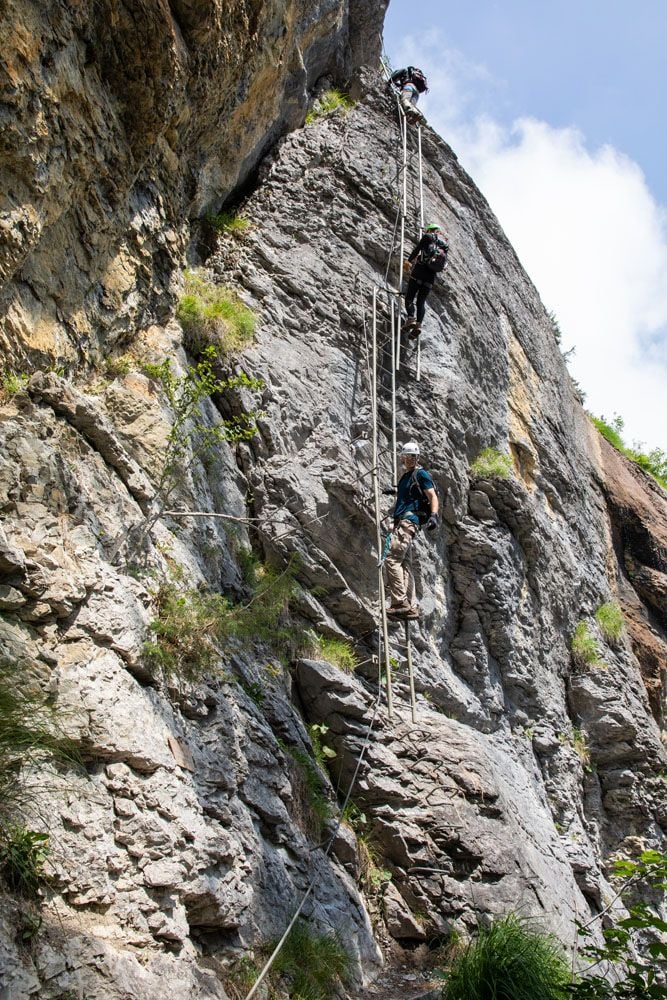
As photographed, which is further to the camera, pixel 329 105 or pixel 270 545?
pixel 329 105

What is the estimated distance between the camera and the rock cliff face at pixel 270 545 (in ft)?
15.1

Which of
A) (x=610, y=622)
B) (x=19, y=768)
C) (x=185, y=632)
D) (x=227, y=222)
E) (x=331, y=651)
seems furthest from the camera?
(x=610, y=622)

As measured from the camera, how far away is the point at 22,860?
3.70 m

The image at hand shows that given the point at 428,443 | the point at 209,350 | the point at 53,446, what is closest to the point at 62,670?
the point at 53,446

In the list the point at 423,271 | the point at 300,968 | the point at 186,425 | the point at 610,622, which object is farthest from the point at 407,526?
the point at 610,622

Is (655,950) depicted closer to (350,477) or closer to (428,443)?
(350,477)

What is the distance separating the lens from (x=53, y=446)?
5.36 metres

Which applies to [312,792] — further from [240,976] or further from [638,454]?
[638,454]

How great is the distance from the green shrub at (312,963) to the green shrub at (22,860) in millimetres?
1768

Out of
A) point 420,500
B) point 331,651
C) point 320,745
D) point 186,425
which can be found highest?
point 420,500

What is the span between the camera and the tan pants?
857 cm

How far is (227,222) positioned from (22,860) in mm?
7922

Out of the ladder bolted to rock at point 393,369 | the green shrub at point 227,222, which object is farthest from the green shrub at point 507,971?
the green shrub at point 227,222

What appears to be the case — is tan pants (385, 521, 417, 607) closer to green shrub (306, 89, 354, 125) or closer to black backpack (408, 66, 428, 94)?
green shrub (306, 89, 354, 125)
